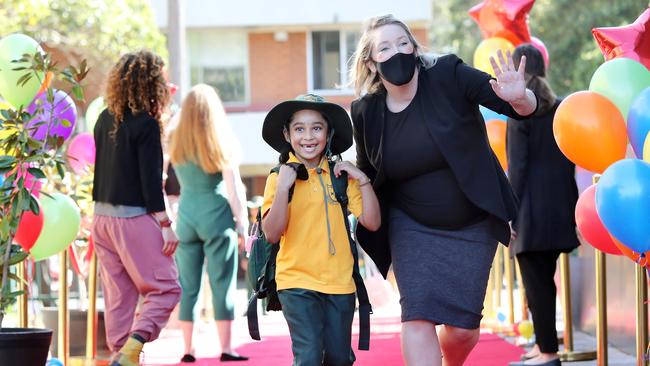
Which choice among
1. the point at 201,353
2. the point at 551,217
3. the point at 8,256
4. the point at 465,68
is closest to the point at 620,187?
the point at 465,68

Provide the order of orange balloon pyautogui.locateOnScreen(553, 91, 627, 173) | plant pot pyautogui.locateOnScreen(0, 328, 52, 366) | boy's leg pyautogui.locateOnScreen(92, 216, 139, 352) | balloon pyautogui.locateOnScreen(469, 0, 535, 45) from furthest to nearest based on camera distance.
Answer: balloon pyautogui.locateOnScreen(469, 0, 535, 45) → boy's leg pyautogui.locateOnScreen(92, 216, 139, 352) → plant pot pyautogui.locateOnScreen(0, 328, 52, 366) → orange balloon pyautogui.locateOnScreen(553, 91, 627, 173)

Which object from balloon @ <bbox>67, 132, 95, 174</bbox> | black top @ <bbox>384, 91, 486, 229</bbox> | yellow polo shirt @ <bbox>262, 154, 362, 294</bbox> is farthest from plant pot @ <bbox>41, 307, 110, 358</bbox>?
black top @ <bbox>384, 91, 486, 229</bbox>

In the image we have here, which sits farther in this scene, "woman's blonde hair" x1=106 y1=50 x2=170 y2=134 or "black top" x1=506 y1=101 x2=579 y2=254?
"black top" x1=506 y1=101 x2=579 y2=254

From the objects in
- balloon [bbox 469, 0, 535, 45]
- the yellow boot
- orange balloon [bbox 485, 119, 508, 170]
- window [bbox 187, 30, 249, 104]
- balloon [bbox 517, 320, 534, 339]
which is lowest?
balloon [bbox 517, 320, 534, 339]

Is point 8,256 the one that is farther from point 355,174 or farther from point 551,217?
point 551,217

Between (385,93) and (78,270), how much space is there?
507cm

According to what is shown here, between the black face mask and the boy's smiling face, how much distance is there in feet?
1.37

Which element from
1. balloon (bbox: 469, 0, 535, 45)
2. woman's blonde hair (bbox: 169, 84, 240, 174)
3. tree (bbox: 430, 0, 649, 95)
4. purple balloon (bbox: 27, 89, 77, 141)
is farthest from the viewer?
tree (bbox: 430, 0, 649, 95)

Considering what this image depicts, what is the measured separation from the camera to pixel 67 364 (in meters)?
8.23

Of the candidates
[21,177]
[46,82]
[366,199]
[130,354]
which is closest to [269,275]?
[366,199]

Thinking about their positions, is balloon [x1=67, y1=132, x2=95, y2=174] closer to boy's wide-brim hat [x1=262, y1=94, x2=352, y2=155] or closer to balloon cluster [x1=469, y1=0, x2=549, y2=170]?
balloon cluster [x1=469, y1=0, x2=549, y2=170]

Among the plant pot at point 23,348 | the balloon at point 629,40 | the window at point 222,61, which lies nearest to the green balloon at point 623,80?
the balloon at point 629,40

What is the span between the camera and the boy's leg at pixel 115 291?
24.7 ft

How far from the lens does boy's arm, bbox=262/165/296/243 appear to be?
17.4ft
